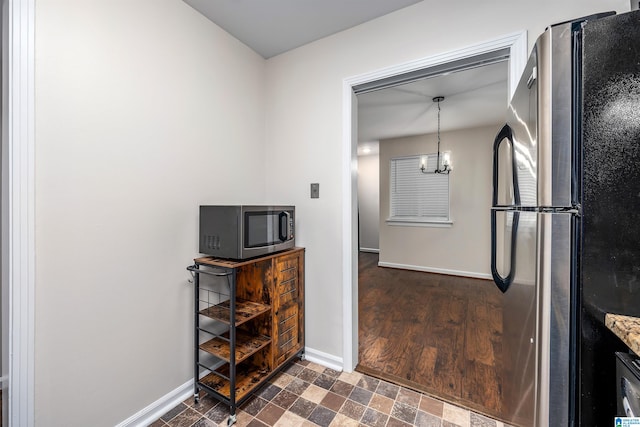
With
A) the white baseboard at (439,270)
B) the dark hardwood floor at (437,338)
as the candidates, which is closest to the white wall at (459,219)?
the white baseboard at (439,270)

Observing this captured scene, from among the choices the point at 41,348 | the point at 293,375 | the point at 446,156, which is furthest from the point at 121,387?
the point at 446,156

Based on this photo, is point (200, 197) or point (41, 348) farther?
point (200, 197)

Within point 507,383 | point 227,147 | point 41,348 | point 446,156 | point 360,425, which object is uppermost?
point 446,156

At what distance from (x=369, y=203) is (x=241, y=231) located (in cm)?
560

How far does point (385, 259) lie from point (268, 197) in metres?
3.52

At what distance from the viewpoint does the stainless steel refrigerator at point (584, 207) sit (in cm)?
62

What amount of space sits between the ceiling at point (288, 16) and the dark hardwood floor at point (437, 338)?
8.07ft

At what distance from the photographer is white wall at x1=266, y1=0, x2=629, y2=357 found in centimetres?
160

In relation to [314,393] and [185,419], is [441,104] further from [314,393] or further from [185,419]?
[185,419]

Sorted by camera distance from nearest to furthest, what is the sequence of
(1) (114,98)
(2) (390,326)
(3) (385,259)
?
(1) (114,98), (2) (390,326), (3) (385,259)

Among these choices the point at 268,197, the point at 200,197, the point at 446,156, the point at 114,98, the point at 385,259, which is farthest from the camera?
the point at 385,259

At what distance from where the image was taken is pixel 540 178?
72 centimetres

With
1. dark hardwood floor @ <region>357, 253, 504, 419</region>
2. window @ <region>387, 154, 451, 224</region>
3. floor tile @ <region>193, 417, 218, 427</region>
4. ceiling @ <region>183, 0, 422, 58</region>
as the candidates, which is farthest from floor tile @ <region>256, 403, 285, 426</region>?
window @ <region>387, 154, 451, 224</region>

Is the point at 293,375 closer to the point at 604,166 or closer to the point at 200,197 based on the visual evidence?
the point at 200,197
